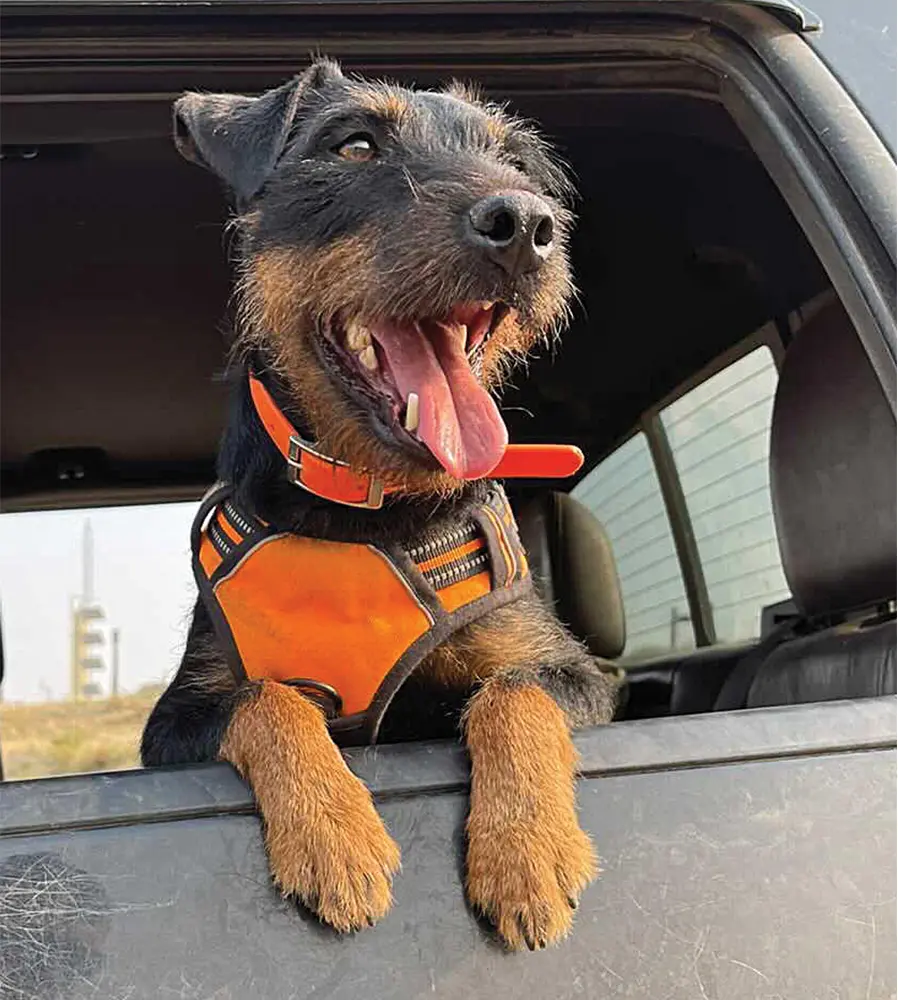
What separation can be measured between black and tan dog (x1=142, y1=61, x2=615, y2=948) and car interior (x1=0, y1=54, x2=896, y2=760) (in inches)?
15.7

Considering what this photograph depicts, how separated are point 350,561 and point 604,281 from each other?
2.12m

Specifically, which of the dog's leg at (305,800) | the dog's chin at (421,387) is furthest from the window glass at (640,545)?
the dog's leg at (305,800)

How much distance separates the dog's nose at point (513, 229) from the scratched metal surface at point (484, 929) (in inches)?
34.4

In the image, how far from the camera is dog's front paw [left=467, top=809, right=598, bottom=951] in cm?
144

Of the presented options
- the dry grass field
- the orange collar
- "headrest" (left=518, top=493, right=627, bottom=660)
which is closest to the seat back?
the orange collar

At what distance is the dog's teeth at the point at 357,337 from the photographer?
2.25 meters

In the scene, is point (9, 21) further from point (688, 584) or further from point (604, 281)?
point (688, 584)

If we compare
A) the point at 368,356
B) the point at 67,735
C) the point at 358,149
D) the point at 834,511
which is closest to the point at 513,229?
the point at 368,356

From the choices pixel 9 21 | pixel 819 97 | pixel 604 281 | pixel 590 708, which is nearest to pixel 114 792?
pixel 590 708

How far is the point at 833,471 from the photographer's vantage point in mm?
2740

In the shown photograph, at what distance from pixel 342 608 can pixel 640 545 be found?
2795mm

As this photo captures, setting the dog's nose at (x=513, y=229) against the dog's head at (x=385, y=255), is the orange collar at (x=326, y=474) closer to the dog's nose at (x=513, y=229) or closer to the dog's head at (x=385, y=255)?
the dog's head at (x=385, y=255)

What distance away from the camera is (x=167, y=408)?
455 centimetres

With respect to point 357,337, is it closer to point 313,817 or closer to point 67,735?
point 313,817
